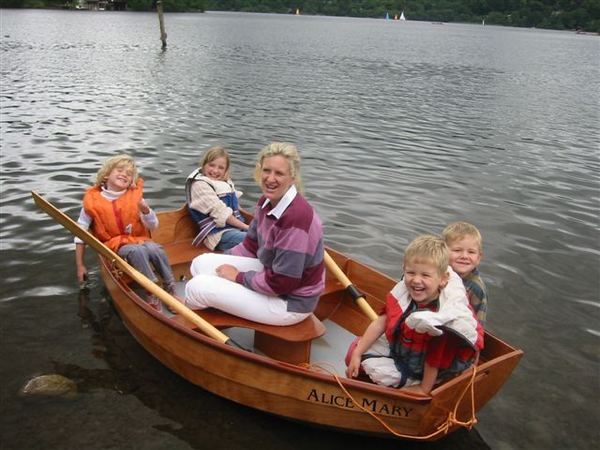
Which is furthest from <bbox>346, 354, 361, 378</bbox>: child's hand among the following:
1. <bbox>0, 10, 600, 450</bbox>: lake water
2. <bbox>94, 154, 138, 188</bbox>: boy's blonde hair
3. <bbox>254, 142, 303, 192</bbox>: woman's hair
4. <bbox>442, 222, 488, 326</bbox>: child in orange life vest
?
<bbox>94, 154, 138, 188</bbox>: boy's blonde hair

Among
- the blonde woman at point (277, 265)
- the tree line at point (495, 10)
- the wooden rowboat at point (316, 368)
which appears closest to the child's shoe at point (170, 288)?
the wooden rowboat at point (316, 368)

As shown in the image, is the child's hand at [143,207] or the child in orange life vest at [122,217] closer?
the child in orange life vest at [122,217]

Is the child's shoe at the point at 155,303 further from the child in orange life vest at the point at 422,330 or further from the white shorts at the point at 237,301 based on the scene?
the child in orange life vest at the point at 422,330

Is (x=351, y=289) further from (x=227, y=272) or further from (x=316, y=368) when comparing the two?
(x=227, y=272)

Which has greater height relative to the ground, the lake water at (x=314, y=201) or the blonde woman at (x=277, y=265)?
the blonde woman at (x=277, y=265)

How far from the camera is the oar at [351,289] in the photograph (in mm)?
6001

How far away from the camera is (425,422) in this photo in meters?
4.61

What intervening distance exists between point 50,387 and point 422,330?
12.3 feet

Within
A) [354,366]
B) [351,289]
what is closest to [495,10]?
[351,289]

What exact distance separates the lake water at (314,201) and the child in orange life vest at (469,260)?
54.0 inches

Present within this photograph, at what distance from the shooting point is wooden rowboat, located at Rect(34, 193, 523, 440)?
4.59 meters

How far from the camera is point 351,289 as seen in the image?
622 cm

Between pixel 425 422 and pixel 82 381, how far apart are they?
3.49 m

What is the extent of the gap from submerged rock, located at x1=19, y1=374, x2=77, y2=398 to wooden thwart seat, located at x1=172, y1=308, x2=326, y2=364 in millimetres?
1321
